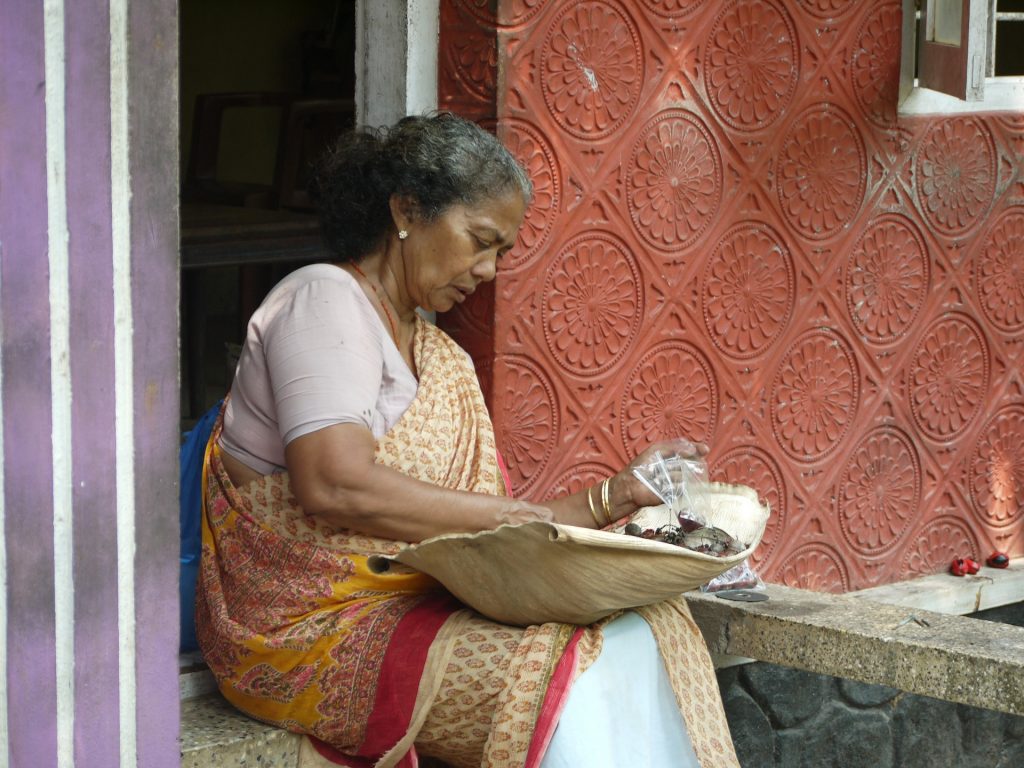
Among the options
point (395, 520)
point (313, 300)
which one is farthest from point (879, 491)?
point (313, 300)

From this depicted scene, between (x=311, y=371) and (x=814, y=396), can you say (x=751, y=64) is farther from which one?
(x=311, y=371)

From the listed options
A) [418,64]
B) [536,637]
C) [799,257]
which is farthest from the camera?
[799,257]

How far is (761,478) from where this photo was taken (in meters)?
4.12

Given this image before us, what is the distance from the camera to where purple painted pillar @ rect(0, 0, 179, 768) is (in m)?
2.33

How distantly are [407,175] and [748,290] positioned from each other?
123 centimetres

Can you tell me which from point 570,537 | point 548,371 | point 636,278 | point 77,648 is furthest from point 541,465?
point 77,648

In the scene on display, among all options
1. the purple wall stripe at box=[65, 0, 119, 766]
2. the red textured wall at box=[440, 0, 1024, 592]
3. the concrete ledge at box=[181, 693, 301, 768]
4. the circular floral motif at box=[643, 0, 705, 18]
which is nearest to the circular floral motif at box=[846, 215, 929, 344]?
the red textured wall at box=[440, 0, 1024, 592]

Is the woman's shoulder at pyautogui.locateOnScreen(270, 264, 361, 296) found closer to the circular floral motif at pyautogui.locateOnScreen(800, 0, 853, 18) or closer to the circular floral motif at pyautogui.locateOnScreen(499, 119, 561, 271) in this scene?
the circular floral motif at pyautogui.locateOnScreen(499, 119, 561, 271)

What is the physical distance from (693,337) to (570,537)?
1438 mm

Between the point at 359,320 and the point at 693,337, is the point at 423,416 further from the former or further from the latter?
the point at 693,337

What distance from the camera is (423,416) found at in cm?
310

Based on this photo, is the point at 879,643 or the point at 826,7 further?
the point at 826,7

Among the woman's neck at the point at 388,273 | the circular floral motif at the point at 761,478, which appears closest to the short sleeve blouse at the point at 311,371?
the woman's neck at the point at 388,273

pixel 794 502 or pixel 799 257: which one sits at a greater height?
pixel 799 257
